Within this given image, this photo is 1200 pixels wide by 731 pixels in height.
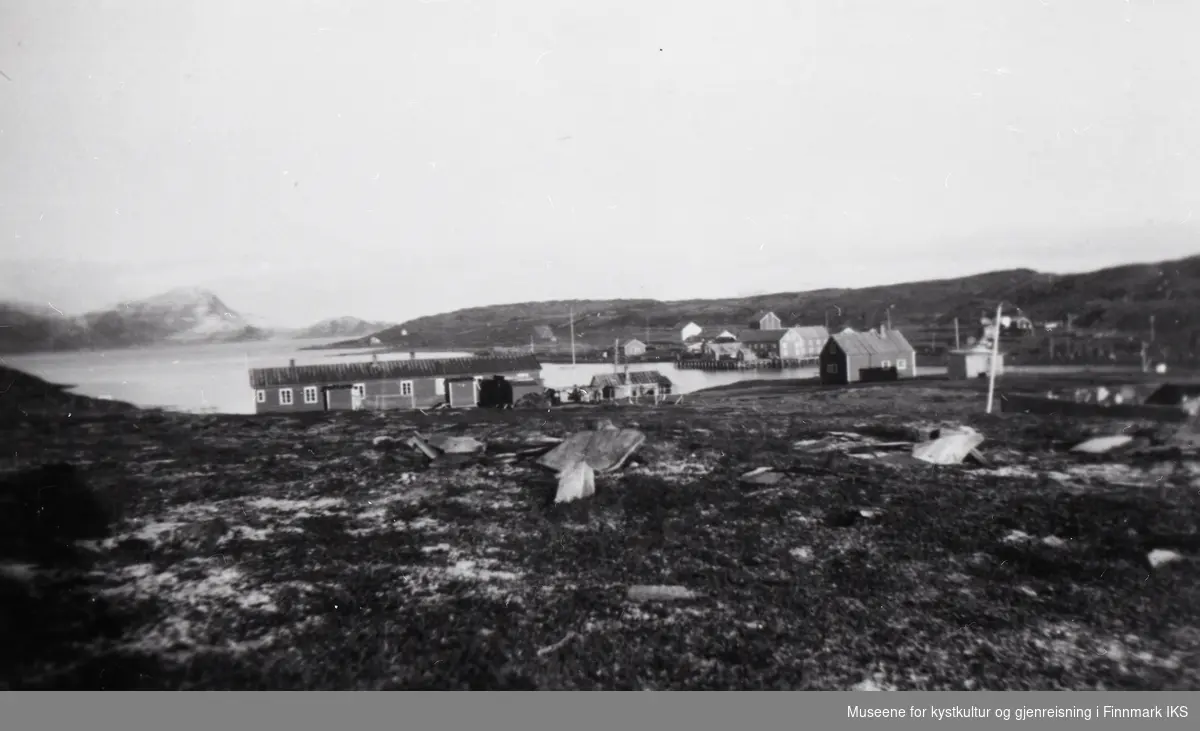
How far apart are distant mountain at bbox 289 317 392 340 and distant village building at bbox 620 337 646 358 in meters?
0.87

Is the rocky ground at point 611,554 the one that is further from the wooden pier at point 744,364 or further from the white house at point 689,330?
the white house at point 689,330

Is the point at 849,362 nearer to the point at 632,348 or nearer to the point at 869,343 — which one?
the point at 869,343

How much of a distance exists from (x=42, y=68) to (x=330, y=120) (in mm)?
1126

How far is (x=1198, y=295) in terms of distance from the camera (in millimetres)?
2121

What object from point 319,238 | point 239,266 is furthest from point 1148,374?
point 239,266

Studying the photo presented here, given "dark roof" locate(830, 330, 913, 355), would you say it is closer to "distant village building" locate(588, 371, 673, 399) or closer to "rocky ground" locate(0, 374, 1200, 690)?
"rocky ground" locate(0, 374, 1200, 690)

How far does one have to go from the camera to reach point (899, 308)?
2.31 metres

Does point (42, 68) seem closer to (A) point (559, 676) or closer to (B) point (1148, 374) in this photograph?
(A) point (559, 676)

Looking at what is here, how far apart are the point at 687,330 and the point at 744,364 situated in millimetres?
246

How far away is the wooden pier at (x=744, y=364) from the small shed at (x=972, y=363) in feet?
1.45

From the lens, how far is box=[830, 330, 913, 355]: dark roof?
92.5 inches

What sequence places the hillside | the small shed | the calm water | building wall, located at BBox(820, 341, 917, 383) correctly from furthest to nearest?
the calm water, building wall, located at BBox(820, 341, 917, 383), the small shed, the hillside

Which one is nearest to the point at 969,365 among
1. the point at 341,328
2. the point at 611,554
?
the point at 611,554

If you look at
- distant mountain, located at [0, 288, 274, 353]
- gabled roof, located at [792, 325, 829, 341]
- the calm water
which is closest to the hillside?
gabled roof, located at [792, 325, 829, 341]
